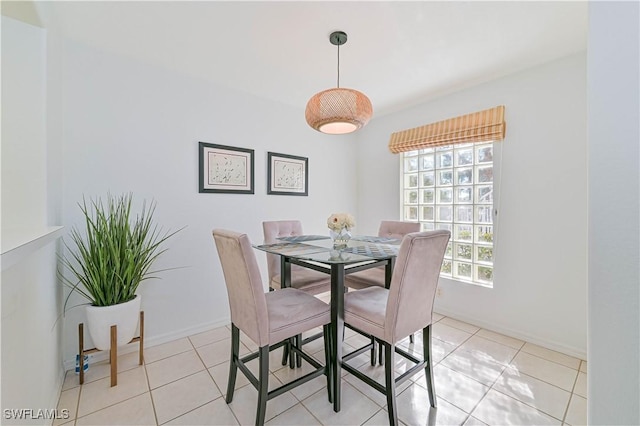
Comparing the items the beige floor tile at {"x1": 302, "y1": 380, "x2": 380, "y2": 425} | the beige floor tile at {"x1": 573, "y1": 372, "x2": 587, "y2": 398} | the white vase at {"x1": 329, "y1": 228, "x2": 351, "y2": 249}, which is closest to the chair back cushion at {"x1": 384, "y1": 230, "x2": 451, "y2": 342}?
the beige floor tile at {"x1": 302, "y1": 380, "x2": 380, "y2": 425}

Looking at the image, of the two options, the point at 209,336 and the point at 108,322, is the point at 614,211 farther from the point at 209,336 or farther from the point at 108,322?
the point at 209,336

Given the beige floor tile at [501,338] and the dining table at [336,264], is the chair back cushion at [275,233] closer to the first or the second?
the dining table at [336,264]

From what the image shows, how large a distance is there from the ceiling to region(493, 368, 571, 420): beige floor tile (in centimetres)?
241

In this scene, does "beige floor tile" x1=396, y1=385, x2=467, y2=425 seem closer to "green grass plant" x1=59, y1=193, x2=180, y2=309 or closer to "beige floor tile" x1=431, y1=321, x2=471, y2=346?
"beige floor tile" x1=431, y1=321, x2=471, y2=346

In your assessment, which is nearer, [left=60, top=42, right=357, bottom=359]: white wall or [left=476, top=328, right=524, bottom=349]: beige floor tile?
[left=60, top=42, right=357, bottom=359]: white wall

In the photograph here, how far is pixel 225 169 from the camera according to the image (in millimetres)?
2713

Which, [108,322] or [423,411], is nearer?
[423,411]

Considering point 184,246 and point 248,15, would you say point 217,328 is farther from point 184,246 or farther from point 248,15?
point 248,15

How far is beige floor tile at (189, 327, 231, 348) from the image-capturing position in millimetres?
2369

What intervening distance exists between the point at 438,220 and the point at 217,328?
267cm

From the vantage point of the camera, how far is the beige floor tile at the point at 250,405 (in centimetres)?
149

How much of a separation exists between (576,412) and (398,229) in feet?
5.57

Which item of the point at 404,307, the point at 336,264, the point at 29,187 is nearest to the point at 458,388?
the point at 404,307

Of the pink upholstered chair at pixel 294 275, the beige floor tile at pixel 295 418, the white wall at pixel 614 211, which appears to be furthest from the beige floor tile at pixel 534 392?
the white wall at pixel 614 211
